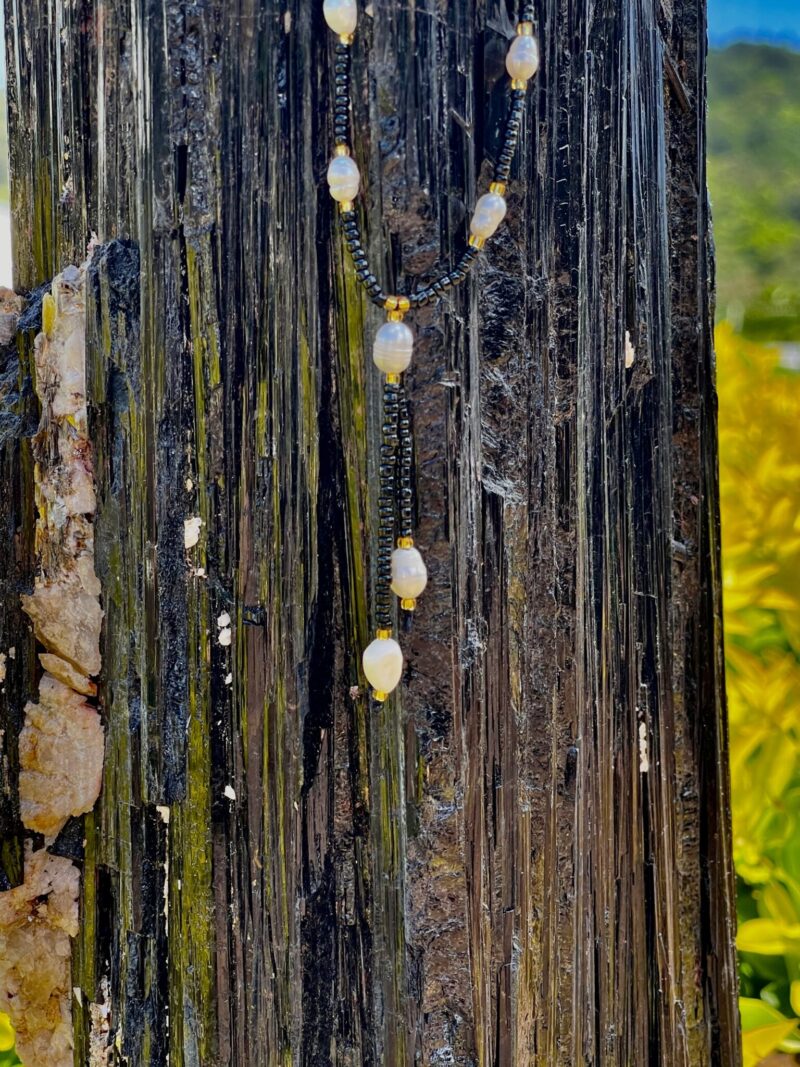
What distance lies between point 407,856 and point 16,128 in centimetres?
75

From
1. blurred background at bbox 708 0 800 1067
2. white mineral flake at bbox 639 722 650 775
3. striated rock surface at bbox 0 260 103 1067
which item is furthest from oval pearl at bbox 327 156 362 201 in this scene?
blurred background at bbox 708 0 800 1067

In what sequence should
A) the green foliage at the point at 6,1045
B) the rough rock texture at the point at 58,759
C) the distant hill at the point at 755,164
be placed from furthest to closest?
the distant hill at the point at 755,164, the green foliage at the point at 6,1045, the rough rock texture at the point at 58,759

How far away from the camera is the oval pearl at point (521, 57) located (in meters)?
0.59

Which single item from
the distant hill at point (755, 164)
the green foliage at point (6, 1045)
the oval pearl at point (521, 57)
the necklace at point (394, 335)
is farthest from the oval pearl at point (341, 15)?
the green foliage at point (6, 1045)

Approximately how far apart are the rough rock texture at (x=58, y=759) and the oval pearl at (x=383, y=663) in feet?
0.82

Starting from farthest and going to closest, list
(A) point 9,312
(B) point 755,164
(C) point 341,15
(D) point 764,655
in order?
1. (B) point 755,164
2. (D) point 764,655
3. (A) point 9,312
4. (C) point 341,15

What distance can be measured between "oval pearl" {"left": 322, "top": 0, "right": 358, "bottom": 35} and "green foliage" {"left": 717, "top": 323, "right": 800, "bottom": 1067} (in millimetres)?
790

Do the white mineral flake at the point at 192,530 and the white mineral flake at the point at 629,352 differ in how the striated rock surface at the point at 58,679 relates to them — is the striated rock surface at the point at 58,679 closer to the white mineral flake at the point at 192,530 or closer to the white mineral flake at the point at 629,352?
the white mineral flake at the point at 192,530

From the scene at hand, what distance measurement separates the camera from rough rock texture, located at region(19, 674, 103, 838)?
693 mm

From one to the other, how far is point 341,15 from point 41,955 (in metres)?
0.75

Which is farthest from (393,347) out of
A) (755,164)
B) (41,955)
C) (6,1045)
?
(755,164)

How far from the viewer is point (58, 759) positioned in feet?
2.29

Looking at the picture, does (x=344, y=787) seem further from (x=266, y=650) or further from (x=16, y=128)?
(x=16, y=128)

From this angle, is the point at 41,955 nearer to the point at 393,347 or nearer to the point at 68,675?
the point at 68,675
